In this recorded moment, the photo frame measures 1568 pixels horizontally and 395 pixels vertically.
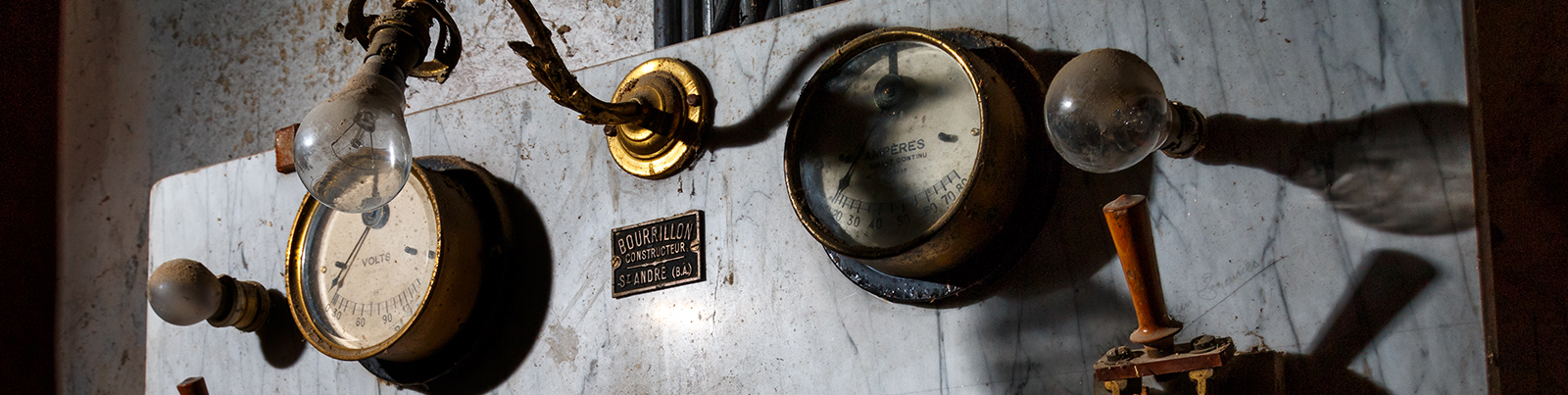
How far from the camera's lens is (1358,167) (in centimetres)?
99

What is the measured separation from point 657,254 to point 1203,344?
2.16 feet

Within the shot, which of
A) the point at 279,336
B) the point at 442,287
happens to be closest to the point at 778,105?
the point at 442,287

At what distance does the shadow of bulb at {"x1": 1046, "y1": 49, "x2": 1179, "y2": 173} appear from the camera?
36.6 inches

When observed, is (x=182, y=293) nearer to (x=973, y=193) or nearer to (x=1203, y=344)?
(x=973, y=193)

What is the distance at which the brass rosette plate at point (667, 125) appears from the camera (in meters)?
1.39

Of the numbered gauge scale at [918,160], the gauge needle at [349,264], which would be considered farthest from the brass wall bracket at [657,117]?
the gauge needle at [349,264]

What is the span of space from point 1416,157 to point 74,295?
237 centimetres

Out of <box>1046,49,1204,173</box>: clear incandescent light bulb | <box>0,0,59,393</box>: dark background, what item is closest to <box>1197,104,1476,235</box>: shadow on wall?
<box>1046,49,1204,173</box>: clear incandescent light bulb

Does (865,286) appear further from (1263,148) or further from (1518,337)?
(1518,337)

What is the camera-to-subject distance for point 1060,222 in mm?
1125

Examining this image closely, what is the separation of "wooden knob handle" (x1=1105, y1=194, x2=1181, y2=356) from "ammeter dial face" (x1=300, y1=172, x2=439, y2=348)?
871 millimetres

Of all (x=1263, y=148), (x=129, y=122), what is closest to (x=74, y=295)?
(x=129, y=122)

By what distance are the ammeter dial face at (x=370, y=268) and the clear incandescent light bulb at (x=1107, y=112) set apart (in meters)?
0.84

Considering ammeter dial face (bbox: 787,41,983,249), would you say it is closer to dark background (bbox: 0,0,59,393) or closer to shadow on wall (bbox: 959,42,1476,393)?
shadow on wall (bbox: 959,42,1476,393)
